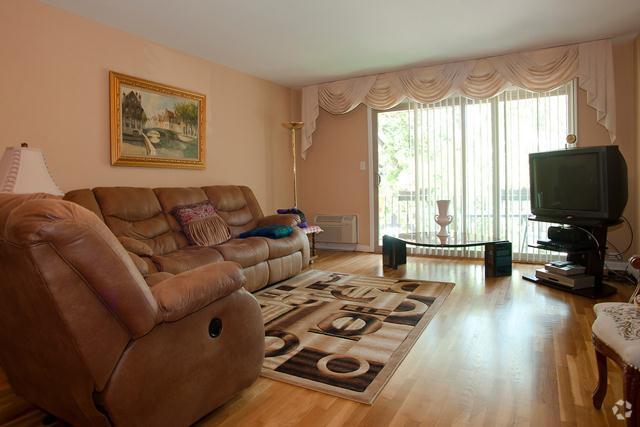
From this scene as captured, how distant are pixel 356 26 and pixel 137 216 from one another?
255 centimetres

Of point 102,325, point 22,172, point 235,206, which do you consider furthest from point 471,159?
point 102,325

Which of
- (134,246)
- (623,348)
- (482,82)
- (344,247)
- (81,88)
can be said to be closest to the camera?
(623,348)

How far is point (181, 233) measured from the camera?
366cm

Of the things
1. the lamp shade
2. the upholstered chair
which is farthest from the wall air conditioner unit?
the upholstered chair

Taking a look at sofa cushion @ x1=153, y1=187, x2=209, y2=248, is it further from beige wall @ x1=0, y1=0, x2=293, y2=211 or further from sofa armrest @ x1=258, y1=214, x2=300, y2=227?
sofa armrest @ x1=258, y1=214, x2=300, y2=227

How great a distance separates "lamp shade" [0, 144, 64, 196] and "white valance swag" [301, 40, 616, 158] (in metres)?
3.81

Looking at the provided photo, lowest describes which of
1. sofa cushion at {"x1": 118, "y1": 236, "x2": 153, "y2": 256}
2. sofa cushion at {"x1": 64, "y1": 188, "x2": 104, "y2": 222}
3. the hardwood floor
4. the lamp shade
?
the hardwood floor

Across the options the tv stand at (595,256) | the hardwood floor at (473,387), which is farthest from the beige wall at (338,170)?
the hardwood floor at (473,387)

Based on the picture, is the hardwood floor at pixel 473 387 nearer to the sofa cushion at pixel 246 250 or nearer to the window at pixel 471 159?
the sofa cushion at pixel 246 250

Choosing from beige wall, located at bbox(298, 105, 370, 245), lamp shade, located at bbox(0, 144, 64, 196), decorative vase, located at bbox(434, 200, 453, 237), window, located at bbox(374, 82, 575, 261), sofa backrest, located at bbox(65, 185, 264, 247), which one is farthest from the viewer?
beige wall, located at bbox(298, 105, 370, 245)

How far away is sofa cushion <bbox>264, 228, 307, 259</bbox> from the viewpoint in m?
3.78

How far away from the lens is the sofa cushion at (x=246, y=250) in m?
3.31

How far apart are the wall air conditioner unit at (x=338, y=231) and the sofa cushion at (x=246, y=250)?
216cm

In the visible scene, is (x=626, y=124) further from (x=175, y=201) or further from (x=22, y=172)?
(x=22, y=172)
